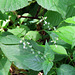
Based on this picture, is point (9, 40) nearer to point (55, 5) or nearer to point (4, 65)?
point (4, 65)

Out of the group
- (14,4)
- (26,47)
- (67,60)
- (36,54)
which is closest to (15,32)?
(26,47)

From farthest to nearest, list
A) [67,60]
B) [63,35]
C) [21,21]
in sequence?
[21,21] < [67,60] < [63,35]

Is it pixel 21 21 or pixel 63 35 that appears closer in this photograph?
pixel 63 35

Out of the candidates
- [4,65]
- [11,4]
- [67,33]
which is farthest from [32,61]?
[11,4]

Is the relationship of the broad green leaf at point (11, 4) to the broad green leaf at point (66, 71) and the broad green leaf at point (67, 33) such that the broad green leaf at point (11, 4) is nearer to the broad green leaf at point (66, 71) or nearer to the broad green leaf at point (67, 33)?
the broad green leaf at point (67, 33)

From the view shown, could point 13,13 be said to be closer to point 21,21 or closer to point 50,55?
point 21,21

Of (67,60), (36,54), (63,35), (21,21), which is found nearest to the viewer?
(63,35)

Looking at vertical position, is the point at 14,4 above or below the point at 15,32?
above
